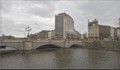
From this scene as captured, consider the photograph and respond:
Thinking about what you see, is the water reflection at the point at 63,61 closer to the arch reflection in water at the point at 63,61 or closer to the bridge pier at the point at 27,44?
the arch reflection in water at the point at 63,61

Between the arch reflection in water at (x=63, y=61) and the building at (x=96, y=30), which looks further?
the building at (x=96, y=30)

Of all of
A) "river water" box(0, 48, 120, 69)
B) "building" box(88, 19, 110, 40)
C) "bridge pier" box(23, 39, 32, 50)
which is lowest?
"river water" box(0, 48, 120, 69)

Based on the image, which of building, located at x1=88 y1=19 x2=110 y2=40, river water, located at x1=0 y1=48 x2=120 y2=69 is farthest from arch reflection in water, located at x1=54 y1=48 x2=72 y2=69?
building, located at x1=88 y1=19 x2=110 y2=40

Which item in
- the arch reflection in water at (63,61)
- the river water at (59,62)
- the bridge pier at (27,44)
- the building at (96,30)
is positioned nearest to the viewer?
the river water at (59,62)

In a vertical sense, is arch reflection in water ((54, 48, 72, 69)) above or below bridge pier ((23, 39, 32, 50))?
below

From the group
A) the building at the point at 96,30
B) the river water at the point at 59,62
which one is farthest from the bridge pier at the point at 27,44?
the building at the point at 96,30

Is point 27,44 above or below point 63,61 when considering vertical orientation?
above

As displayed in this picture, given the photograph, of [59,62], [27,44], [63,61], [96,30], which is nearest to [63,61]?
[63,61]

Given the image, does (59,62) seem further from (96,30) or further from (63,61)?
(96,30)

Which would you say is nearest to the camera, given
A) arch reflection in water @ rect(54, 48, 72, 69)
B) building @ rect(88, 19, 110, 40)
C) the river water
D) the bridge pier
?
the river water

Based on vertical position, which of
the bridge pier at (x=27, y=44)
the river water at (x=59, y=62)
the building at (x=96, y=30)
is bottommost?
the river water at (x=59, y=62)

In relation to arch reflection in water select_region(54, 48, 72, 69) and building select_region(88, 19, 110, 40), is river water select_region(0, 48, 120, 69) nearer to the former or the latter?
arch reflection in water select_region(54, 48, 72, 69)

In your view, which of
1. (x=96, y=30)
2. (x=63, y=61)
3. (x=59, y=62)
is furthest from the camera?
(x=96, y=30)

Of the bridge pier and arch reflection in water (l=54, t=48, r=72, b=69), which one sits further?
the bridge pier
